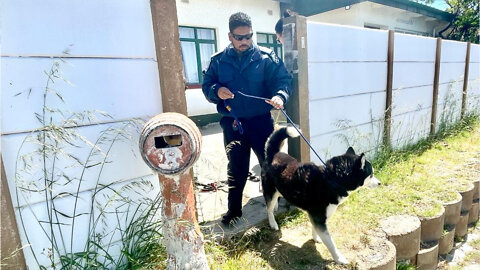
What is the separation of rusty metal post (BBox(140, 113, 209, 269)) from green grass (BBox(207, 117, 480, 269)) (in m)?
0.35

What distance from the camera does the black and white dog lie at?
2215 mm

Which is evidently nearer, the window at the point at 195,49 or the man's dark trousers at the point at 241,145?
the man's dark trousers at the point at 241,145

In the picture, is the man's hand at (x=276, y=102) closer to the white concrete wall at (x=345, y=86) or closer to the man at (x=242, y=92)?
the man at (x=242, y=92)

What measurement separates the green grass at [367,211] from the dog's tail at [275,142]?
697mm

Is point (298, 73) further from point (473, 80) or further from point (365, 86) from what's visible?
point (473, 80)

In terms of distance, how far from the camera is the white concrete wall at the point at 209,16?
316 inches

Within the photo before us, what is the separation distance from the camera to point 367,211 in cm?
303

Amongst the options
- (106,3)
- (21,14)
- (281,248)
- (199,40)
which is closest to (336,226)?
(281,248)

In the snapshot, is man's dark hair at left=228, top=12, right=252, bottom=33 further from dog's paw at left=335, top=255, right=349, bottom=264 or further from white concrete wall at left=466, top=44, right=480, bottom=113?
white concrete wall at left=466, top=44, right=480, bottom=113

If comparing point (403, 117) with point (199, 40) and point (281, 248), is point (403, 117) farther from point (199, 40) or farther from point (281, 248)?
point (199, 40)

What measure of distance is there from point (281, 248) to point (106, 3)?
7.85 feet

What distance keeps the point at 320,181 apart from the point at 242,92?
1070 mm

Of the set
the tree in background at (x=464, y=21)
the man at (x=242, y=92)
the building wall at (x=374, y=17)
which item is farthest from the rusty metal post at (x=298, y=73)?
the tree in background at (x=464, y=21)

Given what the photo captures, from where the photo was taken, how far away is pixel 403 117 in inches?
198
